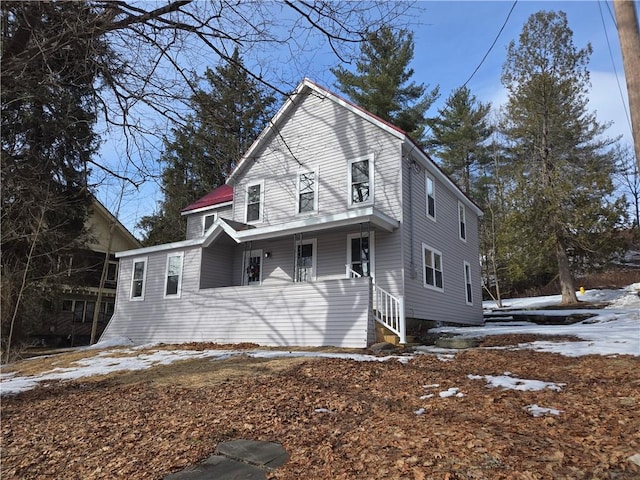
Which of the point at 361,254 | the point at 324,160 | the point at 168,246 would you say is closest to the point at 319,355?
the point at 361,254

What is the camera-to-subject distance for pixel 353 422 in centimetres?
423

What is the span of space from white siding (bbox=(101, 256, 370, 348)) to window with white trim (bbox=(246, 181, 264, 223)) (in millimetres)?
2270

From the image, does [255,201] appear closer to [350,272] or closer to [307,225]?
[307,225]

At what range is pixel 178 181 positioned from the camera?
85.1 feet

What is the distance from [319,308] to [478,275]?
960cm

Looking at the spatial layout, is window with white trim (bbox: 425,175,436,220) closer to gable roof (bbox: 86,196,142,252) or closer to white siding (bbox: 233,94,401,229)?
white siding (bbox: 233,94,401,229)

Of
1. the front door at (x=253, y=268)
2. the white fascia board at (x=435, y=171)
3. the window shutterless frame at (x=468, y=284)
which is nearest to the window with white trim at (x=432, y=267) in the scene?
the white fascia board at (x=435, y=171)

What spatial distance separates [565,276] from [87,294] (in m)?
25.7

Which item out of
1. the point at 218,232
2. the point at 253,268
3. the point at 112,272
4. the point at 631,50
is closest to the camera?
the point at 631,50

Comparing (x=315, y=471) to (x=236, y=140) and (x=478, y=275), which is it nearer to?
(x=236, y=140)

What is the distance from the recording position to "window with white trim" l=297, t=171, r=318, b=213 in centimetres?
1378

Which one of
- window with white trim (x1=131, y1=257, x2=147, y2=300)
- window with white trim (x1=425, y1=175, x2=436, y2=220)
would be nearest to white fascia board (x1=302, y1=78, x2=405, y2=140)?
window with white trim (x1=425, y1=175, x2=436, y2=220)

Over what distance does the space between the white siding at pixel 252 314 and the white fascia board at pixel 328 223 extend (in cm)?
162

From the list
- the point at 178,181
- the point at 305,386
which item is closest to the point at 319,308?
the point at 305,386
